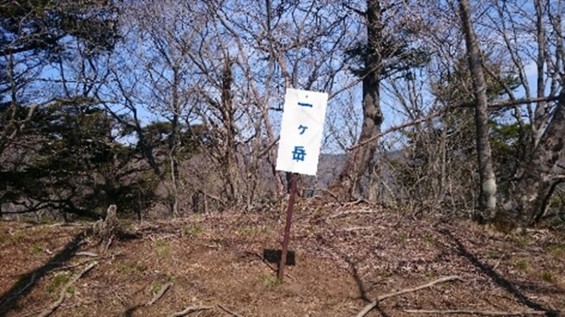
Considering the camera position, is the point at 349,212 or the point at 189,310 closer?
the point at 189,310

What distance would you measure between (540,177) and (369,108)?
3523 millimetres

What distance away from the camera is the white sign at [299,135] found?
4.02 m

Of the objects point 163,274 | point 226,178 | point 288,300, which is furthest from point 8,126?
point 288,300

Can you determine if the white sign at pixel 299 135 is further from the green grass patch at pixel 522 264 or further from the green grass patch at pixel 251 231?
the green grass patch at pixel 522 264

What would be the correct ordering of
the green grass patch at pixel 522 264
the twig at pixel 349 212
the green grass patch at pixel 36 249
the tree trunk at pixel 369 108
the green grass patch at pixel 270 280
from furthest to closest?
the tree trunk at pixel 369 108 → the twig at pixel 349 212 → the green grass patch at pixel 36 249 → the green grass patch at pixel 522 264 → the green grass patch at pixel 270 280

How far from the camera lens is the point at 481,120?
612cm

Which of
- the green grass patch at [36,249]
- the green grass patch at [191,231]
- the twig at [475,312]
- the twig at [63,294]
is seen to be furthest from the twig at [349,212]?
the green grass patch at [36,249]

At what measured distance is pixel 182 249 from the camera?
4965mm

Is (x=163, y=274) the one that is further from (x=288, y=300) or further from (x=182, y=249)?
(x=288, y=300)

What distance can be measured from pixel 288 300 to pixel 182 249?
1.38 m

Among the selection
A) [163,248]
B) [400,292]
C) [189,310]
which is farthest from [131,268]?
[400,292]

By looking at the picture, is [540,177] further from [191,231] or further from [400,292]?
[191,231]

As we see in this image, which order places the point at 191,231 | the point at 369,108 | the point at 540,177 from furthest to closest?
the point at 369,108
the point at 540,177
the point at 191,231

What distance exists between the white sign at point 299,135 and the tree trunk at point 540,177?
3.23 meters
